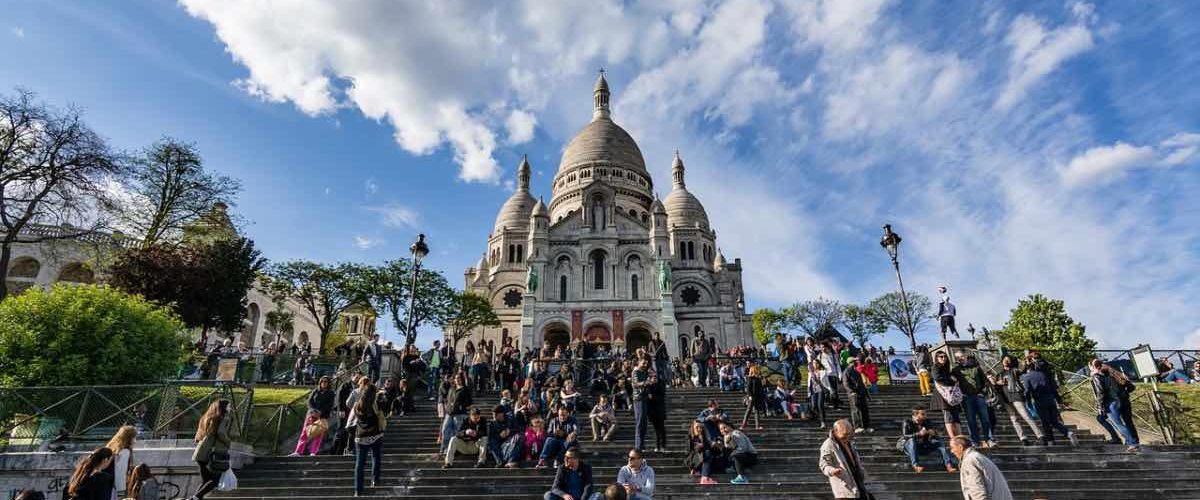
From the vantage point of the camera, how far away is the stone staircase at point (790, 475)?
7.89 meters

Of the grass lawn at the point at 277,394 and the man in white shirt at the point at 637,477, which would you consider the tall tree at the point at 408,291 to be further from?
the man in white shirt at the point at 637,477

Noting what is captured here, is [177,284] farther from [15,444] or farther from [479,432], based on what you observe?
[479,432]

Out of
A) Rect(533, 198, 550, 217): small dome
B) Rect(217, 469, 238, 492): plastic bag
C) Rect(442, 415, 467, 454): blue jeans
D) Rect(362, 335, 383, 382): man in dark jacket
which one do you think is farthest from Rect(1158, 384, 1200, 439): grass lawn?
Rect(533, 198, 550, 217): small dome

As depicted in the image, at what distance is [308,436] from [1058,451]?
12340 millimetres

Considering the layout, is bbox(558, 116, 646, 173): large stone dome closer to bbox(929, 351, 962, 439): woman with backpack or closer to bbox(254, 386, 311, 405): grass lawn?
bbox(254, 386, 311, 405): grass lawn

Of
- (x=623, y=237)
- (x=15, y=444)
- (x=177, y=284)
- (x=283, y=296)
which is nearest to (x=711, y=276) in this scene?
(x=623, y=237)

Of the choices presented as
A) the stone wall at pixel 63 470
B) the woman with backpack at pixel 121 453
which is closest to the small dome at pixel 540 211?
the stone wall at pixel 63 470

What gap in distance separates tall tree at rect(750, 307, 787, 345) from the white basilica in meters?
6.54

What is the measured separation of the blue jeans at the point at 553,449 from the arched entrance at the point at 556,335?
1007 inches

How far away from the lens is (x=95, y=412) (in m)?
9.80

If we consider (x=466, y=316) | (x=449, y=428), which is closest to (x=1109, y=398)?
(x=449, y=428)

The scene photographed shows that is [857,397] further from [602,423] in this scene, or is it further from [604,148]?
[604,148]

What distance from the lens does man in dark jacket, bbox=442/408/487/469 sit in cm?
922

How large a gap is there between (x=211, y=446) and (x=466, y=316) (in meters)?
29.6
